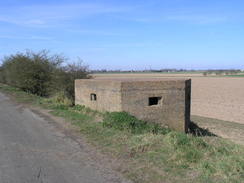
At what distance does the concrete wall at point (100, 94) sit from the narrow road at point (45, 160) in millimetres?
3003

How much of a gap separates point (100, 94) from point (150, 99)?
7.93 feet

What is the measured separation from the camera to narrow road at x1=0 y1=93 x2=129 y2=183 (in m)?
5.60

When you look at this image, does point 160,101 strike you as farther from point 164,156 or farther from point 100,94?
point 164,156

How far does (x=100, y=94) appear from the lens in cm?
1392

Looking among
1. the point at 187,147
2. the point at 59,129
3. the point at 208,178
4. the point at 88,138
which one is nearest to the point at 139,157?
the point at 187,147

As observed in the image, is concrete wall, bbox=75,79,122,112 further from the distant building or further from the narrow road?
the narrow road

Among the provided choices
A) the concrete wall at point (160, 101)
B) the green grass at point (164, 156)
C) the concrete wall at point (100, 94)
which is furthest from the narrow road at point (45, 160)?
the concrete wall at point (160, 101)

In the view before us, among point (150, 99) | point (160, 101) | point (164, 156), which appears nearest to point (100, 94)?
point (150, 99)

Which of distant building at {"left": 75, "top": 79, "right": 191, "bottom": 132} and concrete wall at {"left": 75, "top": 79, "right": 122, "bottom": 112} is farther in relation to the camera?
concrete wall at {"left": 75, "top": 79, "right": 122, "bottom": 112}

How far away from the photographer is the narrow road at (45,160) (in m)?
5.60

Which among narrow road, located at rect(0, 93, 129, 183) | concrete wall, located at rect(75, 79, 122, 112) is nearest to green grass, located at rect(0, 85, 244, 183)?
narrow road, located at rect(0, 93, 129, 183)

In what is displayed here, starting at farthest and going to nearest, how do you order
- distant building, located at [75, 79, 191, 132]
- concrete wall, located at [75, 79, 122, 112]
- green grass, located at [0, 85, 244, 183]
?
concrete wall, located at [75, 79, 122, 112]
distant building, located at [75, 79, 191, 132]
green grass, located at [0, 85, 244, 183]

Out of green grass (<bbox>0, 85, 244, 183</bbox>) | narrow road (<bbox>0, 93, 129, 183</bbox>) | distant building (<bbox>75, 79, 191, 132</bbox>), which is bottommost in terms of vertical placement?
narrow road (<bbox>0, 93, 129, 183</bbox>)

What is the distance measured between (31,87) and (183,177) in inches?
1051
